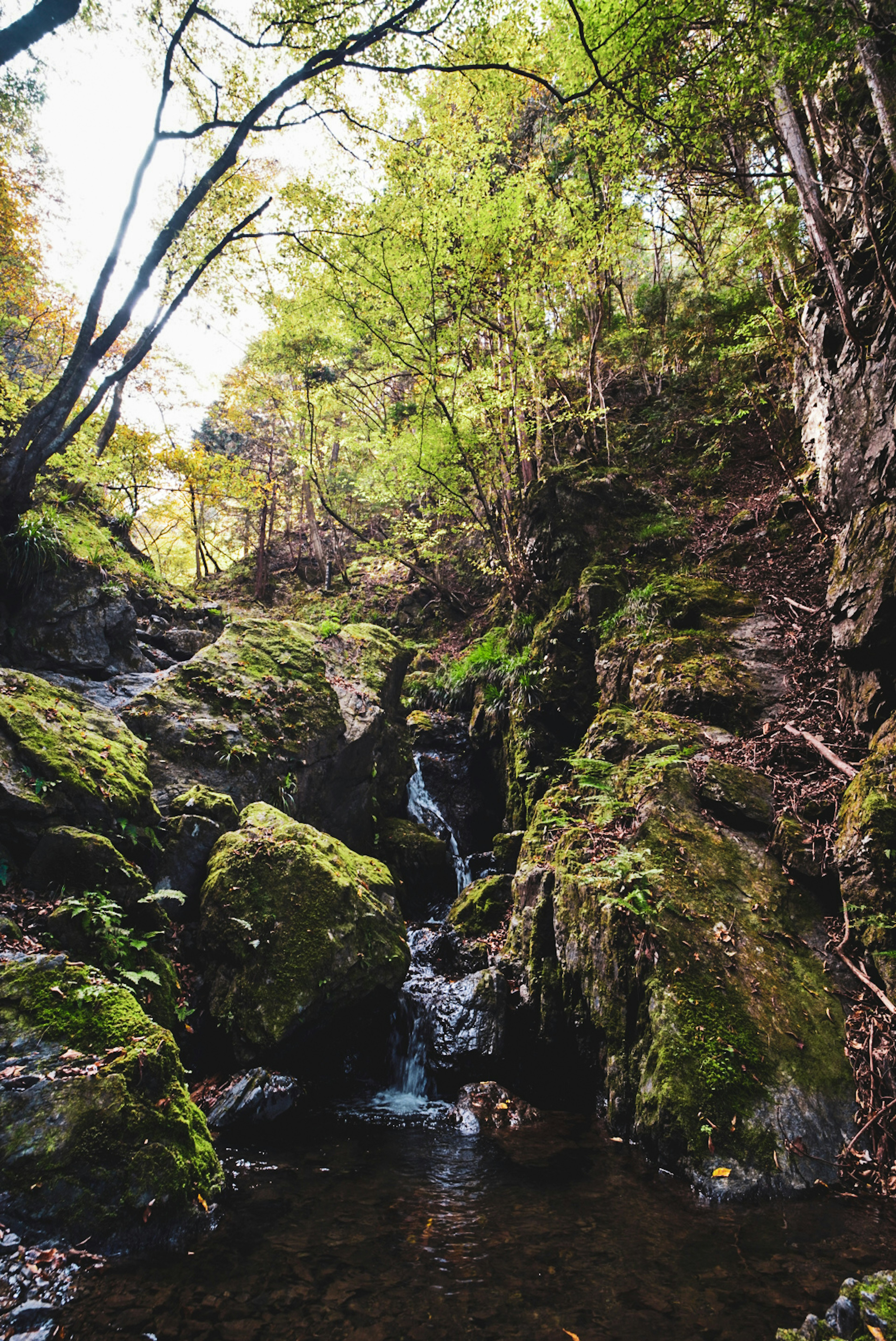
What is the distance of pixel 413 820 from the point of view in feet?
34.3

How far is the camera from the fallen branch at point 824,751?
5.05 metres

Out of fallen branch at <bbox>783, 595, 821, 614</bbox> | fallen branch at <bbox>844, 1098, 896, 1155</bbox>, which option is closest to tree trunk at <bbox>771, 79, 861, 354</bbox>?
fallen branch at <bbox>783, 595, 821, 614</bbox>

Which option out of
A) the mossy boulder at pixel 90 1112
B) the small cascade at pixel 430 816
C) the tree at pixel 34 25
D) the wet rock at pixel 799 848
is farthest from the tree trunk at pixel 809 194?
the mossy boulder at pixel 90 1112

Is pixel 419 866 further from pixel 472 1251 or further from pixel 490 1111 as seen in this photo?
pixel 472 1251

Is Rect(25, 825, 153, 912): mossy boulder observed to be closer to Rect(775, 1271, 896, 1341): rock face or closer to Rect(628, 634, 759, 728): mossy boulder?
Rect(775, 1271, 896, 1341): rock face

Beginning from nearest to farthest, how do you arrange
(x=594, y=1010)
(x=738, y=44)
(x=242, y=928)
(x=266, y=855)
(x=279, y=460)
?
(x=594, y=1010)
(x=242, y=928)
(x=266, y=855)
(x=738, y=44)
(x=279, y=460)

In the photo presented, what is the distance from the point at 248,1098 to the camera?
4555mm

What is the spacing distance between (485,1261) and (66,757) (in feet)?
15.2

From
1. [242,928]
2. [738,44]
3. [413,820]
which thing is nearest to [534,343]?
[738,44]

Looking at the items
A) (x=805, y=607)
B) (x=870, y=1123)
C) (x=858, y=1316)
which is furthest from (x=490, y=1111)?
(x=805, y=607)

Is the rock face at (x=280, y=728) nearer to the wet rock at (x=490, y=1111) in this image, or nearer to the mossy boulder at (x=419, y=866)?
the mossy boulder at (x=419, y=866)

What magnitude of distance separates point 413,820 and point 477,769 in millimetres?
1852

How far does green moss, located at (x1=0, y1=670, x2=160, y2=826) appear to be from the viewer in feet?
15.1

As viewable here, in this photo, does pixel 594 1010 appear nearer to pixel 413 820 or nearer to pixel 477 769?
pixel 413 820
